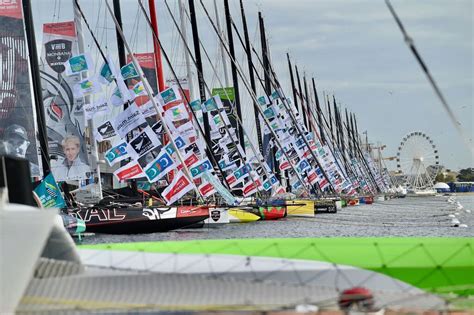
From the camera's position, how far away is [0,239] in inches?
383

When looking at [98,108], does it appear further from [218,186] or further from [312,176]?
[312,176]

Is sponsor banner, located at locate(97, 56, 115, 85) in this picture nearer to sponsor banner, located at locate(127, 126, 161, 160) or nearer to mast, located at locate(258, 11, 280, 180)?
sponsor banner, located at locate(127, 126, 161, 160)

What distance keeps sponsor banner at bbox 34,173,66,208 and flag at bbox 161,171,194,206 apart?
5.99 meters

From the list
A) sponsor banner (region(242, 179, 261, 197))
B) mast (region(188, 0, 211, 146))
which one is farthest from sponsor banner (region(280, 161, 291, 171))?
mast (region(188, 0, 211, 146))

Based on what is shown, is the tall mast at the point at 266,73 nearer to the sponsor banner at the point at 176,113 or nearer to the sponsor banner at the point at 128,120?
the sponsor banner at the point at 176,113

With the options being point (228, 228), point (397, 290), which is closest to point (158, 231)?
point (228, 228)

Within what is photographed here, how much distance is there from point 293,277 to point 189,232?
25342 mm

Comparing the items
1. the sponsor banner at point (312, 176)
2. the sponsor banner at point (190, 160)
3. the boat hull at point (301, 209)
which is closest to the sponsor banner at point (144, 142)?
the sponsor banner at point (190, 160)

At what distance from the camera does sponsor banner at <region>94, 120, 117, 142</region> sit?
37531 mm

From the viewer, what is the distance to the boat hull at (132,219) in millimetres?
34844

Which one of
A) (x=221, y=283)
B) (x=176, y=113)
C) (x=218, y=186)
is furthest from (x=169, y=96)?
(x=221, y=283)

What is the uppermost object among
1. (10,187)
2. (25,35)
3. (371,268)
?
(25,35)

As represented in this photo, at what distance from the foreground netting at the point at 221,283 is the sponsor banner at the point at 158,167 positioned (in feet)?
70.0

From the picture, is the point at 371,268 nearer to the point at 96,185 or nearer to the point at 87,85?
the point at 87,85
